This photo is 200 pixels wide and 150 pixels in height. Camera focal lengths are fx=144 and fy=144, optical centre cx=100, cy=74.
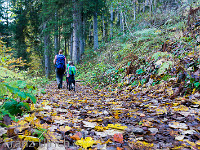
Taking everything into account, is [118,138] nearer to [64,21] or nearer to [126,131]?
[126,131]

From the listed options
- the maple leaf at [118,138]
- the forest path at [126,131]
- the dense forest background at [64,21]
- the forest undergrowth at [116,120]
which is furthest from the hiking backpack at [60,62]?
the dense forest background at [64,21]

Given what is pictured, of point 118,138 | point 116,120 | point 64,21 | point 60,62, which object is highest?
point 64,21

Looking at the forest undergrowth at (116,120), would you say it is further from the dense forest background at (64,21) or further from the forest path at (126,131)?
the dense forest background at (64,21)

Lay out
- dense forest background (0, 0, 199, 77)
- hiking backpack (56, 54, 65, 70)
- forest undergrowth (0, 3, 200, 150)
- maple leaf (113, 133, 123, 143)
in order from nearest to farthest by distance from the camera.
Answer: forest undergrowth (0, 3, 200, 150) < maple leaf (113, 133, 123, 143) < hiking backpack (56, 54, 65, 70) < dense forest background (0, 0, 199, 77)

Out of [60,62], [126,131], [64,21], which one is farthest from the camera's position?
[64,21]

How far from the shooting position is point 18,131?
1317mm

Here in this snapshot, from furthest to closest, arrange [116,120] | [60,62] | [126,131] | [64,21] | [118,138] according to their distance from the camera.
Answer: [64,21] → [60,62] → [116,120] → [126,131] → [118,138]

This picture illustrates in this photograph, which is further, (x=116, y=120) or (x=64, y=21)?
(x=64, y=21)

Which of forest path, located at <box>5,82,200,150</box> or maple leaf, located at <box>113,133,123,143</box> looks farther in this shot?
maple leaf, located at <box>113,133,123,143</box>

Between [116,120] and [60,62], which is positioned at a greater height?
[60,62]

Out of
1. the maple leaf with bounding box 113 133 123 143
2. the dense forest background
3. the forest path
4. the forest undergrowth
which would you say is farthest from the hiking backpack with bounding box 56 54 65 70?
the dense forest background

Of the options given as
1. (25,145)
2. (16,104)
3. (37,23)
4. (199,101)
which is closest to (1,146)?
(25,145)

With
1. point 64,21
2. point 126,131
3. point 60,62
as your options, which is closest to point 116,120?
point 126,131

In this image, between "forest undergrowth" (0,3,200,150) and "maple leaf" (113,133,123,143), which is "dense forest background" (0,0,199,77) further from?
"maple leaf" (113,133,123,143)
